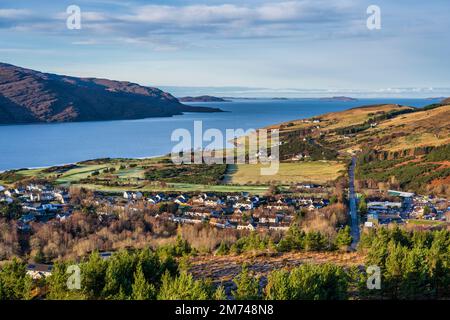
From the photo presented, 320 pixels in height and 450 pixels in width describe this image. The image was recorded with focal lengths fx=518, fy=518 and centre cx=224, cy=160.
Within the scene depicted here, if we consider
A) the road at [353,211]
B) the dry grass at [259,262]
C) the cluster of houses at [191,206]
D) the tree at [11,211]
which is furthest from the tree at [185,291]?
the tree at [11,211]

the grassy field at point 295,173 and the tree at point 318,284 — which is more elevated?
the tree at point 318,284

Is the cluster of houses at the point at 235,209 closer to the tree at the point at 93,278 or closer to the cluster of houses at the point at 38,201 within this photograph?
the cluster of houses at the point at 38,201

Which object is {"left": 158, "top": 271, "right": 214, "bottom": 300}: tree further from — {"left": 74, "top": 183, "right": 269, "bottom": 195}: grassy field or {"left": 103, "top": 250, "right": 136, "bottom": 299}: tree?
{"left": 74, "top": 183, "right": 269, "bottom": 195}: grassy field

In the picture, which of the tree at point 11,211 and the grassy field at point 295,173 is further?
the grassy field at point 295,173

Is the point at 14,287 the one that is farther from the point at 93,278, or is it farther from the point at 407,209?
the point at 407,209

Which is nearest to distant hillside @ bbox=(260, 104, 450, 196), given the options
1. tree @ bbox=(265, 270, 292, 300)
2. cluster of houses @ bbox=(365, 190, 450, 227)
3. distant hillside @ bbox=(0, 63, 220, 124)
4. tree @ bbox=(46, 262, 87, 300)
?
cluster of houses @ bbox=(365, 190, 450, 227)

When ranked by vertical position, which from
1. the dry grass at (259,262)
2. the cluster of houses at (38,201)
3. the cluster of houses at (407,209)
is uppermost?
the dry grass at (259,262)
